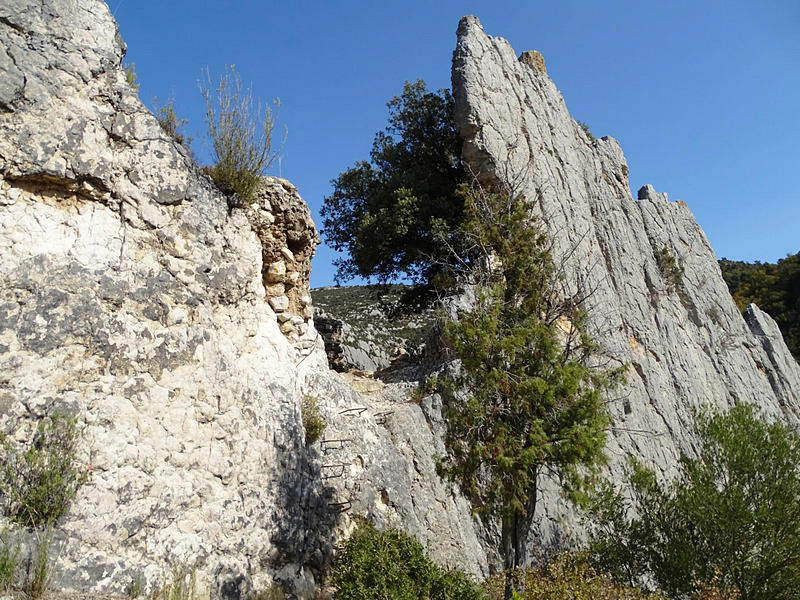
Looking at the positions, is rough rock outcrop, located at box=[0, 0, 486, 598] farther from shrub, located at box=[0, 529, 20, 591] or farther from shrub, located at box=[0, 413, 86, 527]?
shrub, located at box=[0, 529, 20, 591]

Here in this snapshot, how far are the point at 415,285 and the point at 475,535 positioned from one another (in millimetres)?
9695

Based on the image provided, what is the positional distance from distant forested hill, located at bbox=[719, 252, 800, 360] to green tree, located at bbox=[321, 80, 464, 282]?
79.3 feet

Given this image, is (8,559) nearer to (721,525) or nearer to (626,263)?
(721,525)

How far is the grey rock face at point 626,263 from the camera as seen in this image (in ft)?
53.7

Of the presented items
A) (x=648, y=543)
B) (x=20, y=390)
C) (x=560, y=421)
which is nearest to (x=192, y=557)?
(x=20, y=390)

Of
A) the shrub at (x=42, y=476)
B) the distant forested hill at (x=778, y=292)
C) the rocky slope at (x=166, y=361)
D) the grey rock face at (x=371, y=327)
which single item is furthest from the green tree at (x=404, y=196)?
the distant forested hill at (x=778, y=292)

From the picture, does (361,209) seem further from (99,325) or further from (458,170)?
(99,325)

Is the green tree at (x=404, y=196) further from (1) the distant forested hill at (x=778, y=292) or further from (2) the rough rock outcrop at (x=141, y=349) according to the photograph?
(1) the distant forested hill at (x=778, y=292)

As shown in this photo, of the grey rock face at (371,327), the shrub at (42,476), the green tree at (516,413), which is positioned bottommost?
the shrub at (42,476)

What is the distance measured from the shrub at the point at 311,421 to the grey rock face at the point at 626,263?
7.70m

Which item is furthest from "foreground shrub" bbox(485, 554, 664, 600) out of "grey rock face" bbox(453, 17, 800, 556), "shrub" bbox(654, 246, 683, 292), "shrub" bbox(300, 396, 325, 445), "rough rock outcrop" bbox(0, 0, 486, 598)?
"shrub" bbox(654, 246, 683, 292)

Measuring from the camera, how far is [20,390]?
6.18 metres

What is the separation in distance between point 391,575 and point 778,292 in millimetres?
38765

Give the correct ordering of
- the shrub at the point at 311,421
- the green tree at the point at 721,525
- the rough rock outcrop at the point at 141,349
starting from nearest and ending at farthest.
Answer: the rough rock outcrop at the point at 141,349, the shrub at the point at 311,421, the green tree at the point at 721,525
